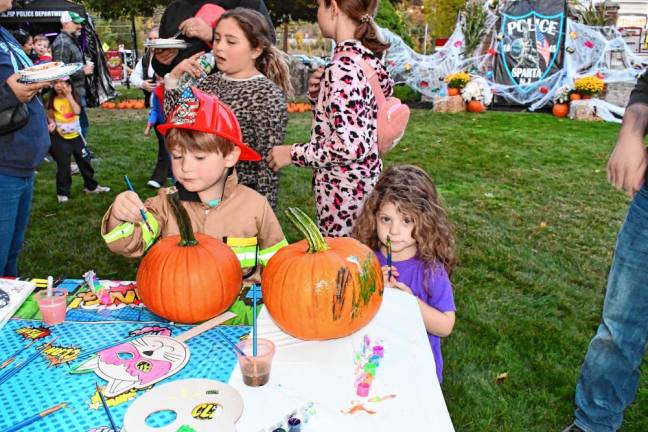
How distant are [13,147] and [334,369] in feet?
7.23

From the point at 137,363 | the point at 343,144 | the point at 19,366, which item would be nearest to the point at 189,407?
the point at 137,363

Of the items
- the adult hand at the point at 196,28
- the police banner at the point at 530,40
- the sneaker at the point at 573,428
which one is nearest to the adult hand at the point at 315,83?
the adult hand at the point at 196,28

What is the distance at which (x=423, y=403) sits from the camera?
1319 millimetres

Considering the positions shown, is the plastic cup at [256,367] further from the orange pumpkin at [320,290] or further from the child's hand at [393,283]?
the child's hand at [393,283]

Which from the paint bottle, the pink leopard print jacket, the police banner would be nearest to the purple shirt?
the pink leopard print jacket

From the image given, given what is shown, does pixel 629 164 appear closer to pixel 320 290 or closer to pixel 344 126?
pixel 344 126

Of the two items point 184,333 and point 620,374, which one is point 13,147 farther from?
point 620,374

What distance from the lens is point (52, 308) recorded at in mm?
1739

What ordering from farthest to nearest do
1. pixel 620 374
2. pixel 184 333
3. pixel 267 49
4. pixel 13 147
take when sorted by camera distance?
pixel 267 49, pixel 13 147, pixel 620 374, pixel 184 333

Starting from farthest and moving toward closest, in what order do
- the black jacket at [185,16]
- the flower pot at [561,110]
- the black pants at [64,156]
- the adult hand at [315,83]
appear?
the flower pot at [561,110], the black pants at [64,156], the black jacket at [185,16], the adult hand at [315,83]

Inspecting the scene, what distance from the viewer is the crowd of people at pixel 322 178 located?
2127 mm

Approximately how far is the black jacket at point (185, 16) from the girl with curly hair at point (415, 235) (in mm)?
1516

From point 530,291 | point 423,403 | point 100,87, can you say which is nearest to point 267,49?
point 423,403

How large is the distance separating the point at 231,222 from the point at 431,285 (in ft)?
2.89
